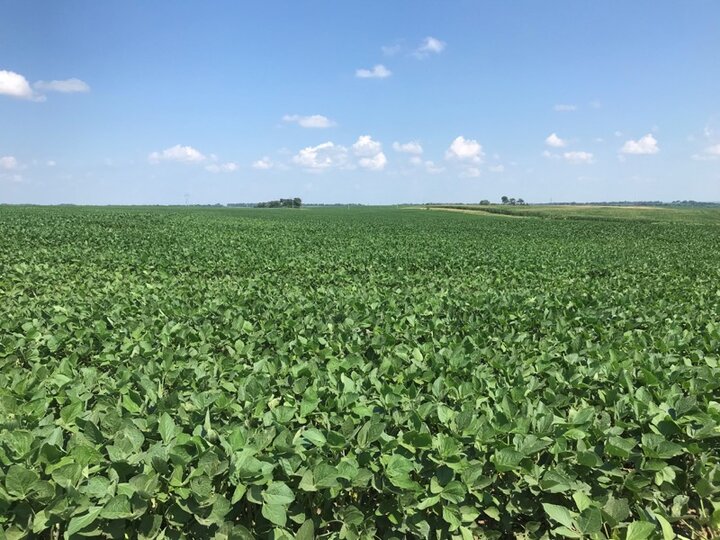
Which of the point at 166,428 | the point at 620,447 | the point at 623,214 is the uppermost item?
the point at 623,214

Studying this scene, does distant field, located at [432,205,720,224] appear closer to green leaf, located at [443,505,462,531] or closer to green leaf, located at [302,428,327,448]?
green leaf, located at [443,505,462,531]

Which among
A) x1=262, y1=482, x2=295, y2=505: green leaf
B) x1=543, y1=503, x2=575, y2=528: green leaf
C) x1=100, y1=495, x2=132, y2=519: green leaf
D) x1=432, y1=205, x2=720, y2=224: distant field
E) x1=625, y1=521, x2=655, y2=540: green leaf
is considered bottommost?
x1=625, y1=521, x2=655, y2=540: green leaf

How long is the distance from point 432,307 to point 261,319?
270 centimetres

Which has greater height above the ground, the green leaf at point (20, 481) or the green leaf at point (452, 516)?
the green leaf at point (20, 481)

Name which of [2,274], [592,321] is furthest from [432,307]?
[2,274]

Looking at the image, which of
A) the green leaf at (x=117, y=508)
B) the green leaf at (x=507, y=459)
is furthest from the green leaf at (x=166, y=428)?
the green leaf at (x=507, y=459)

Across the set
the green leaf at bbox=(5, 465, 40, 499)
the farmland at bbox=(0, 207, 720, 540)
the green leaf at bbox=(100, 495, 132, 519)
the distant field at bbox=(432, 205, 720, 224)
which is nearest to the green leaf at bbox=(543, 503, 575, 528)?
the farmland at bbox=(0, 207, 720, 540)

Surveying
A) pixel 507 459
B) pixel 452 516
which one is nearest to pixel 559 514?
pixel 507 459

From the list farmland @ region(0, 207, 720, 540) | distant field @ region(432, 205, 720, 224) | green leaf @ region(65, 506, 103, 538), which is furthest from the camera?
distant field @ region(432, 205, 720, 224)

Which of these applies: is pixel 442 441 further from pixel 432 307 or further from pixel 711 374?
pixel 432 307

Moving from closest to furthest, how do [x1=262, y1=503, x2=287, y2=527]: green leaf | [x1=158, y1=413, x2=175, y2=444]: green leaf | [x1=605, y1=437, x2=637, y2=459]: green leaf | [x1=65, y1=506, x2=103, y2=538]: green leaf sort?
[x1=65, y1=506, x2=103, y2=538]: green leaf < [x1=262, y1=503, x2=287, y2=527]: green leaf < [x1=158, y1=413, x2=175, y2=444]: green leaf < [x1=605, y1=437, x2=637, y2=459]: green leaf

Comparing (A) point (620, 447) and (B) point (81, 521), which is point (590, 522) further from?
(B) point (81, 521)

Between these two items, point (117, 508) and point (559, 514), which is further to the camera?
point (559, 514)

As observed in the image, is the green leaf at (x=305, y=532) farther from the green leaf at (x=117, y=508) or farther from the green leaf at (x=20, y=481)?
the green leaf at (x=20, y=481)
